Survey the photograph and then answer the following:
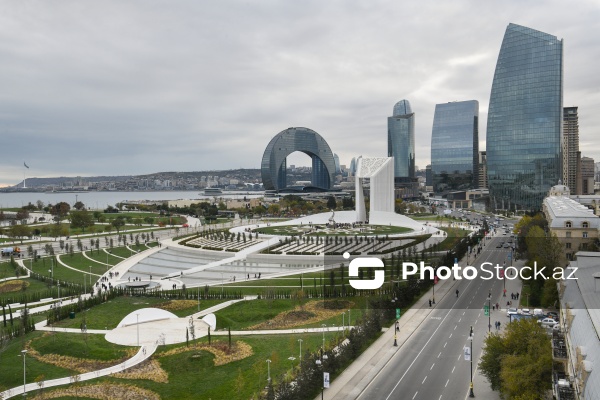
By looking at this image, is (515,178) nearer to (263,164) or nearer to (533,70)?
(533,70)

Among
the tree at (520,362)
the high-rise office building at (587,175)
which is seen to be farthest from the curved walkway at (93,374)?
the high-rise office building at (587,175)

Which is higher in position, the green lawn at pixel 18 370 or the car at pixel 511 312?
the green lawn at pixel 18 370

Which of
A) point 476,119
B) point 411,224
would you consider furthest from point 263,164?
point 411,224

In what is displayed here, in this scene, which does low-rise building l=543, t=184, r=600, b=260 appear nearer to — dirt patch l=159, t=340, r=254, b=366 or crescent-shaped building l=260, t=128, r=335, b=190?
dirt patch l=159, t=340, r=254, b=366

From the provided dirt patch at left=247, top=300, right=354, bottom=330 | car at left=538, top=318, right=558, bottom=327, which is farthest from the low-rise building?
dirt patch at left=247, top=300, right=354, bottom=330

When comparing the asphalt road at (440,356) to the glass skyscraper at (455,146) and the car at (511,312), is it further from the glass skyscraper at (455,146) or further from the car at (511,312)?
the glass skyscraper at (455,146)

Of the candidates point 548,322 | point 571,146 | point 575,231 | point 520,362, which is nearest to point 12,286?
point 520,362
